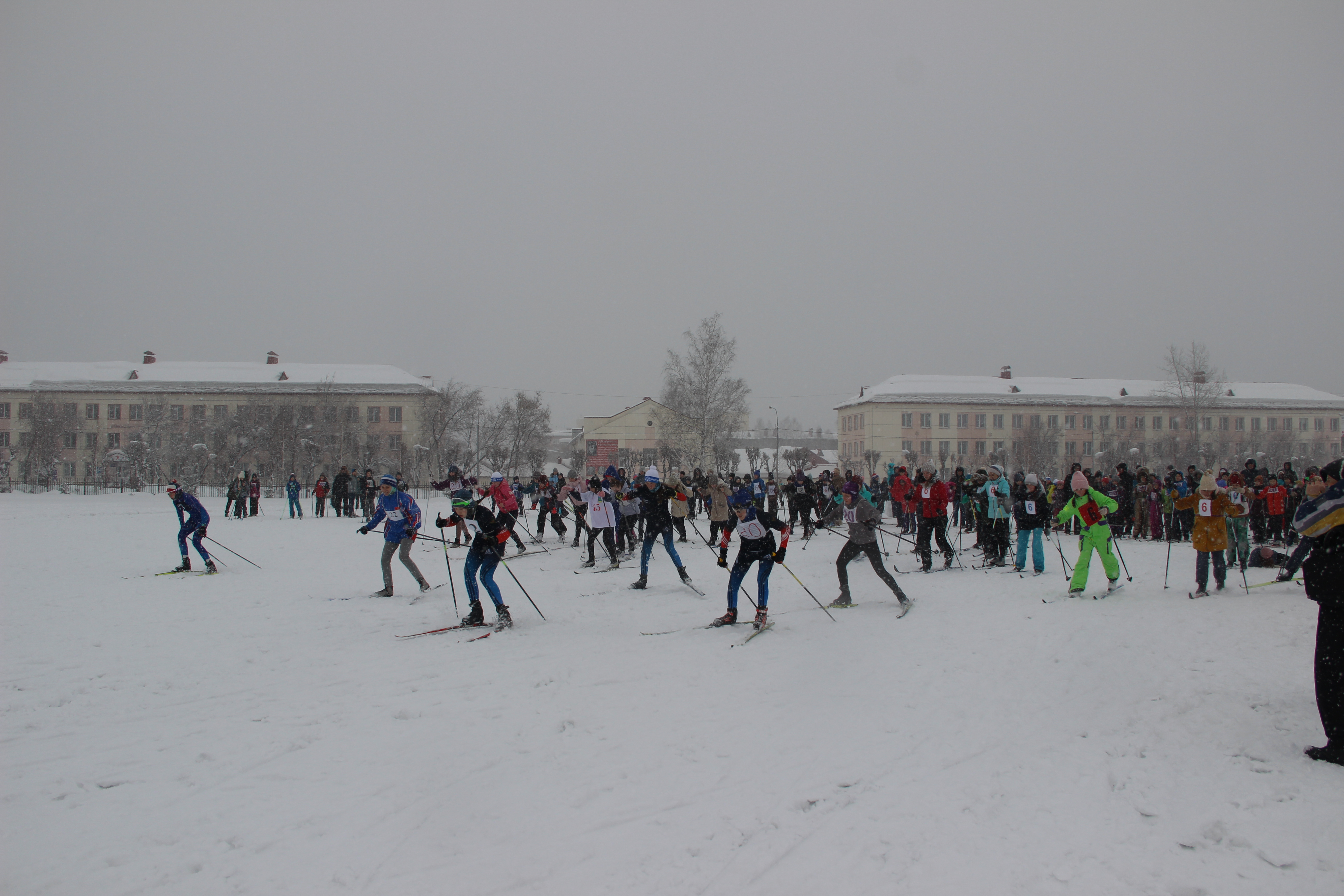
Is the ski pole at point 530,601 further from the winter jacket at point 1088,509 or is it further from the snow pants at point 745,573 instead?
the winter jacket at point 1088,509

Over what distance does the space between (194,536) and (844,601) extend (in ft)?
36.4

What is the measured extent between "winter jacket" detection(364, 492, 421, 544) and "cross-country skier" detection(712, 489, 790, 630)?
194 inches

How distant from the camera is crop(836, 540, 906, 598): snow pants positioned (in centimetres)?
902

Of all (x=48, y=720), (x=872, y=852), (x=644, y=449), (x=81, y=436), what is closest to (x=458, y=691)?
(x=48, y=720)

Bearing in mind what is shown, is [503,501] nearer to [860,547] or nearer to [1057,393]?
[860,547]

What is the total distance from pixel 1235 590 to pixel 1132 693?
5.29 m

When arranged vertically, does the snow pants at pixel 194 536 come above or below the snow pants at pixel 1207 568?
above

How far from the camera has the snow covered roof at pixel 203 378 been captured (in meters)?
59.3

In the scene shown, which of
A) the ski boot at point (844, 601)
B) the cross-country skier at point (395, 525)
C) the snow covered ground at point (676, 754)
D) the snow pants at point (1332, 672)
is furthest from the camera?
the cross-country skier at point (395, 525)

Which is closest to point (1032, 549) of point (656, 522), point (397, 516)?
point (656, 522)

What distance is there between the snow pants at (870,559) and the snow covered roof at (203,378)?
178ft

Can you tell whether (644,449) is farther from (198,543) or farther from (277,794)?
(277,794)

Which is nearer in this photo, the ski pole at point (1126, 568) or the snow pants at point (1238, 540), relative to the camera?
the ski pole at point (1126, 568)

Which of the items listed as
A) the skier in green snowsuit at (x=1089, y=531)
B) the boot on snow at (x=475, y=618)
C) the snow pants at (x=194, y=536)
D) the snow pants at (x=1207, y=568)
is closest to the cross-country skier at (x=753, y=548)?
the boot on snow at (x=475, y=618)
